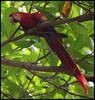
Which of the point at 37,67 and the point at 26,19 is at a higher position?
the point at 26,19

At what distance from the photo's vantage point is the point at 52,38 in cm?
163

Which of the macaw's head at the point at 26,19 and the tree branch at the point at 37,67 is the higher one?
the macaw's head at the point at 26,19

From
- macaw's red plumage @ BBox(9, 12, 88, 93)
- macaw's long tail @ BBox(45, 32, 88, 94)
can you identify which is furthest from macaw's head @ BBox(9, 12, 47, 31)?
macaw's long tail @ BBox(45, 32, 88, 94)

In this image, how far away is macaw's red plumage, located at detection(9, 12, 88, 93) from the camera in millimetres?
1578

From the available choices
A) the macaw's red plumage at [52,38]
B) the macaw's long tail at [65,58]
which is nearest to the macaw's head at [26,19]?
the macaw's red plumage at [52,38]

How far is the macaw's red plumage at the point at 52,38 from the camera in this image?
1.58 metres

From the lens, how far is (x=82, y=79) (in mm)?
1594

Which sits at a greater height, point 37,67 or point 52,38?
point 52,38

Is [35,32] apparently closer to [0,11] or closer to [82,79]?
[82,79]

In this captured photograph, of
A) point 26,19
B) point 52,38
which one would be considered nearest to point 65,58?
point 52,38

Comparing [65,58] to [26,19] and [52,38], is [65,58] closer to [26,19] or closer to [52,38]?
[52,38]

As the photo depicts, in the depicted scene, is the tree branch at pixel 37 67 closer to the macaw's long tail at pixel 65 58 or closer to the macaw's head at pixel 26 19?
the macaw's long tail at pixel 65 58

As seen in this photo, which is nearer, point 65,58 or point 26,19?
point 65,58

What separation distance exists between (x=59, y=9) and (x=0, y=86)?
2.39 feet
